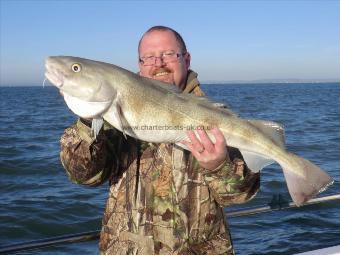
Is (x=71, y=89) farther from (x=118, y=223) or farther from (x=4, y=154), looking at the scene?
(x=4, y=154)

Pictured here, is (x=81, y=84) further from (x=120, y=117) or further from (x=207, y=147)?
(x=207, y=147)

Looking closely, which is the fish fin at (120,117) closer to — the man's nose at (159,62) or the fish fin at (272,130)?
the man's nose at (159,62)

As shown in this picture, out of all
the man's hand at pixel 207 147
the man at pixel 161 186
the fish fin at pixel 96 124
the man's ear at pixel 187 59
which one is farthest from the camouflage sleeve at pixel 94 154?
the man's ear at pixel 187 59

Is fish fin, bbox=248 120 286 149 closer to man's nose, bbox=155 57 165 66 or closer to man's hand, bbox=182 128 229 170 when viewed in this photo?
man's hand, bbox=182 128 229 170

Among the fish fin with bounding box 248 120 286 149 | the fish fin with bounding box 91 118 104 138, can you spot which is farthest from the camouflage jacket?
the fish fin with bounding box 248 120 286 149

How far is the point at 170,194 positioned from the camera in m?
3.88

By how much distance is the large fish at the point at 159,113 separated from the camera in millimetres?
3395

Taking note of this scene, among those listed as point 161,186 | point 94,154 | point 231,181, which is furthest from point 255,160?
point 94,154

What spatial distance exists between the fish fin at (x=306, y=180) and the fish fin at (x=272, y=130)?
0.16m

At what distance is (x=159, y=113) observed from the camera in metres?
3.54

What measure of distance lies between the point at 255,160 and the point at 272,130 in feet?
0.98

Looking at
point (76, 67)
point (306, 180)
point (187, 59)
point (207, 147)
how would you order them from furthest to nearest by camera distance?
1. point (187, 59)
2. point (306, 180)
3. point (207, 147)
4. point (76, 67)

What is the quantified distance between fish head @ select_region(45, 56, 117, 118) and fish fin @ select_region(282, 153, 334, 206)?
1.63 metres

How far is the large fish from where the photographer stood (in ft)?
11.1
